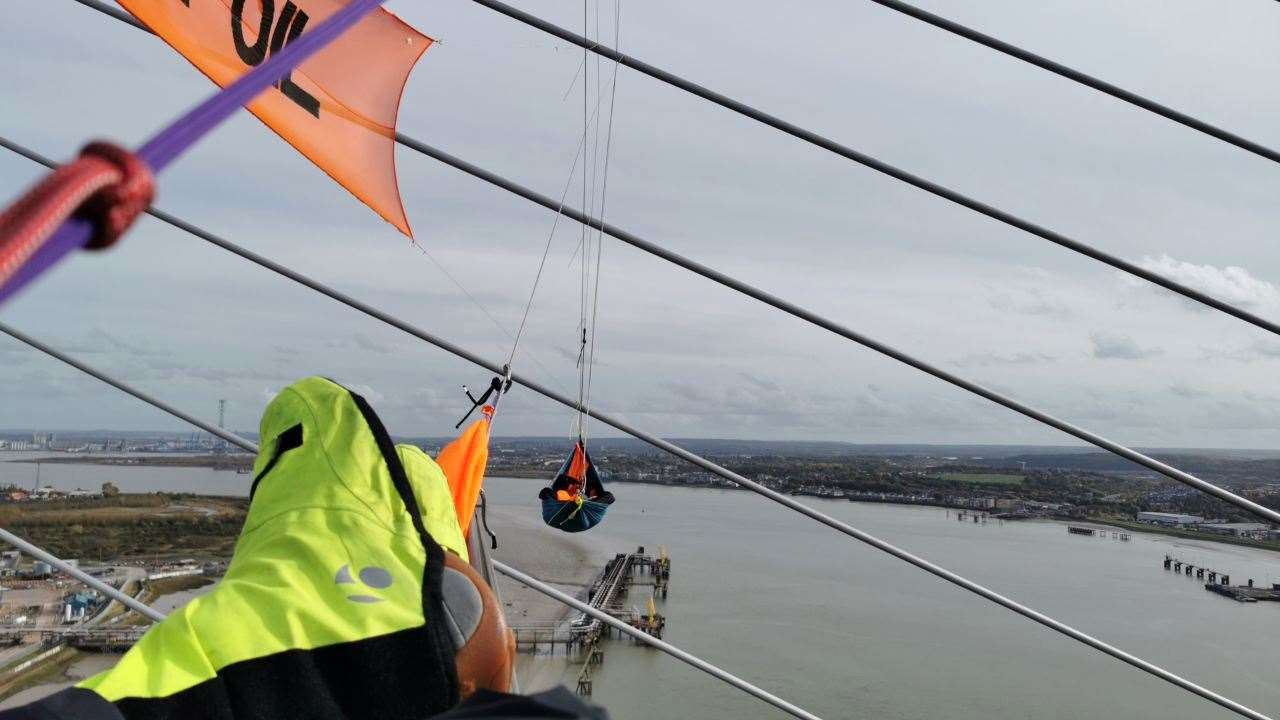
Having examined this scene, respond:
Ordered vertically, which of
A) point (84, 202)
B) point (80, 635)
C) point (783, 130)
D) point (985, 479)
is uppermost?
point (783, 130)

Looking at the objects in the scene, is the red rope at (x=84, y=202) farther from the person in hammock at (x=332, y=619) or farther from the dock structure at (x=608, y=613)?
the dock structure at (x=608, y=613)

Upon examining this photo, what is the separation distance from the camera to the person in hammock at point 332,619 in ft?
2.02

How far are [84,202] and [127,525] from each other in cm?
2556

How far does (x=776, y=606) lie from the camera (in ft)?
52.2

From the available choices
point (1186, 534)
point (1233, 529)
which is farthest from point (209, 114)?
point (1233, 529)

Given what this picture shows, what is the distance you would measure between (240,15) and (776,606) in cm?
1518

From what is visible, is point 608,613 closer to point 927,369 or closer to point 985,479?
point 927,369

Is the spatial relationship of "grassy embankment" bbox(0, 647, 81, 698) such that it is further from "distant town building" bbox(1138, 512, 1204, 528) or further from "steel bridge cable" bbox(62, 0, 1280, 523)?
"distant town building" bbox(1138, 512, 1204, 528)

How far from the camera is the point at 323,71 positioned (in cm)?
195

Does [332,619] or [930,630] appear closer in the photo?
[332,619]

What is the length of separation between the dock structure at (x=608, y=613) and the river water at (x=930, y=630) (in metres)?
0.32

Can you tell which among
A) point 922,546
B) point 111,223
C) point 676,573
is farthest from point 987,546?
point 111,223

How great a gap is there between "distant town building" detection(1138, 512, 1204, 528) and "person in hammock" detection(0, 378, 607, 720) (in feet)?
83.8

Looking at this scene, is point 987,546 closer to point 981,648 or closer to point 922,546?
point 922,546
